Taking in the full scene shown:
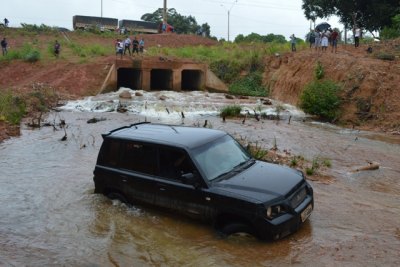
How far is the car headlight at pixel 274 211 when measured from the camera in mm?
6656

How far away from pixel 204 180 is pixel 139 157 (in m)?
1.55

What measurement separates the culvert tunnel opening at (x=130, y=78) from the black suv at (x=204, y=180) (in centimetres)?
2435

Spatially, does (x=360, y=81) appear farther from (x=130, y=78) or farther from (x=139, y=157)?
(x=130, y=78)

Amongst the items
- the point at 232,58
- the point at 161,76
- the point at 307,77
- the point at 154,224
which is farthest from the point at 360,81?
the point at 154,224

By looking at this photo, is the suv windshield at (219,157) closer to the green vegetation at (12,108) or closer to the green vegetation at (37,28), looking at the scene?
the green vegetation at (12,108)

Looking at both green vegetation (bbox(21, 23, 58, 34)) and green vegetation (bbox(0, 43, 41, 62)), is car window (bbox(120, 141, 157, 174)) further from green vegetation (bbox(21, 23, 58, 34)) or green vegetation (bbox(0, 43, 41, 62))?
green vegetation (bbox(21, 23, 58, 34))

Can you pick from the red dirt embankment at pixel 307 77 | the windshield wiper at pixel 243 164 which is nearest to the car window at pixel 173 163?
the windshield wiper at pixel 243 164

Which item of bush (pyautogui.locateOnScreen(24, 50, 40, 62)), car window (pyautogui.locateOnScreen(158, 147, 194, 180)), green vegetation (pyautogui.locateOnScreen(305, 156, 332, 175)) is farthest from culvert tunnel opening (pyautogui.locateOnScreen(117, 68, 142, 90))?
car window (pyautogui.locateOnScreen(158, 147, 194, 180))

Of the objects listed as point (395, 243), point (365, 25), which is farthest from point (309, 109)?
point (365, 25)

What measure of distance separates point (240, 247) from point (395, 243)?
2.51 metres

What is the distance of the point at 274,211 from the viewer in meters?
6.73

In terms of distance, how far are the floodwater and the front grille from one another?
23.7 inches

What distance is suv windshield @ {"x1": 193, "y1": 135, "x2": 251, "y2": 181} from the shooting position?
7488 mm

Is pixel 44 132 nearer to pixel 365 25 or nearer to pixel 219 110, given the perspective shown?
pixel 219 110
